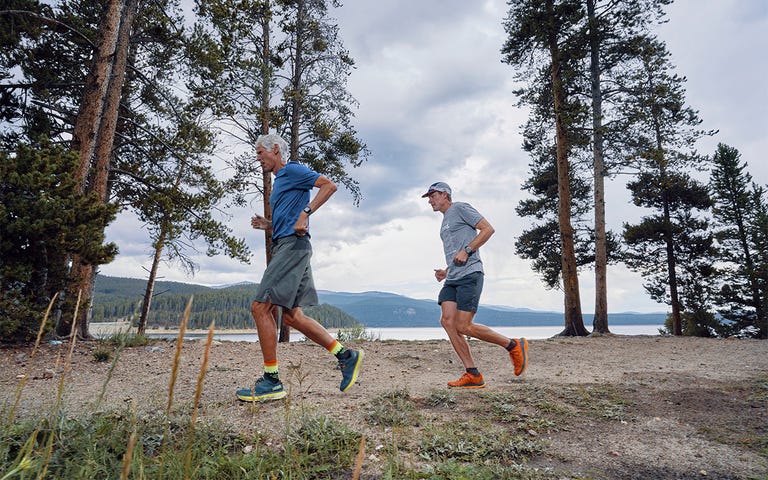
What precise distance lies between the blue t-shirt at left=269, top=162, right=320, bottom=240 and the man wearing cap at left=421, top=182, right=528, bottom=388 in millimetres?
1778

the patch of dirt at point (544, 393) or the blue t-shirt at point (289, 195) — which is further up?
the blue t-shirt at point (289, 195)

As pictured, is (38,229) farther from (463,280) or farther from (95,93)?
(463,280)

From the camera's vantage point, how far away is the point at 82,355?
23.0 ft

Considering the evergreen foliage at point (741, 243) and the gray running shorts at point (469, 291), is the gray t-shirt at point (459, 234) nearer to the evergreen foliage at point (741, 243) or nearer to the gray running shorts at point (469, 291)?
the gray running shorts at point (469, 291)

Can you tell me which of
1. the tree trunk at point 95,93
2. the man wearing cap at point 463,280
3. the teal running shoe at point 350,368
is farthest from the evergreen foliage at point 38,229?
the man wearing cap at point 463,280

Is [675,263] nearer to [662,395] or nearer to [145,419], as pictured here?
[662,395]

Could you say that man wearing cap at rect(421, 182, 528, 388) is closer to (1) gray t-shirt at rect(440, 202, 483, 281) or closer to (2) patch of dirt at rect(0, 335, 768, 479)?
(1) gray t-shirt at rect(440, 202, 483, 281)

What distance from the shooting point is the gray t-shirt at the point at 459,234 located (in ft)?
16.0

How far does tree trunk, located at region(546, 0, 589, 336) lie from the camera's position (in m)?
12.7

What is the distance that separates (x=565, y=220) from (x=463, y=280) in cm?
946

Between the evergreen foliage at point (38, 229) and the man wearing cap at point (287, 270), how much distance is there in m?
4.47

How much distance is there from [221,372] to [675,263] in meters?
20.8

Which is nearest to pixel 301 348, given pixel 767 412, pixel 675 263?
pixel 767 412

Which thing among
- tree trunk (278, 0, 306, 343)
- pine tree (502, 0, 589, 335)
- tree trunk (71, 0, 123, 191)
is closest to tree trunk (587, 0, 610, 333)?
pine tree (502, 0, 589, 335)
